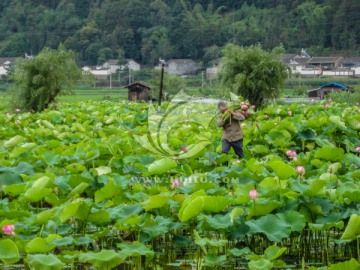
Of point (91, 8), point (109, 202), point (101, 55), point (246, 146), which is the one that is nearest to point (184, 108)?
point (246, 146)

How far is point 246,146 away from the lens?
7.76 meters

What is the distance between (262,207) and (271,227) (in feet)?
0.63

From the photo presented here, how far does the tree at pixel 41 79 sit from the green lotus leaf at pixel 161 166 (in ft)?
48.4

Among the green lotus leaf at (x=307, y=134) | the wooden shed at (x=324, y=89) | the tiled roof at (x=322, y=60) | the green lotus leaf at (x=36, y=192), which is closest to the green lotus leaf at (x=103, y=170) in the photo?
the green lotus leaf at (x=36, y=192)

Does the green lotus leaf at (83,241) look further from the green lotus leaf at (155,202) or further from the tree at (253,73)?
the tree at (253,73)

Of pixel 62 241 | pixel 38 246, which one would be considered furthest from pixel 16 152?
pixel 38 246

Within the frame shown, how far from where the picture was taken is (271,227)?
3564 millimetres

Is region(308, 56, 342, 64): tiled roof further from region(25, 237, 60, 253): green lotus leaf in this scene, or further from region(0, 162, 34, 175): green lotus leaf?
region(25, 237, 60, 253): green lotus leaf

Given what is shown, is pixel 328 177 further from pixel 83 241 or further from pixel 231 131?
pixel 231 131

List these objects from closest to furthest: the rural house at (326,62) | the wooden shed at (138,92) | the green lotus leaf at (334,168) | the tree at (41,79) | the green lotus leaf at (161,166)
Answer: the green lotus leaf at (161,166), the green lotus leaf at (334,168), the tree at (41,79), the wooden shed at (138,92), the rural house at (326,62)

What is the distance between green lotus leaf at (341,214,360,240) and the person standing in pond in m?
3.28

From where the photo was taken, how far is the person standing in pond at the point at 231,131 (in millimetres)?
6820

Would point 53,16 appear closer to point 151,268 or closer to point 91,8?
point 91,8

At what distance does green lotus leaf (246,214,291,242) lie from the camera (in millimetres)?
3496
